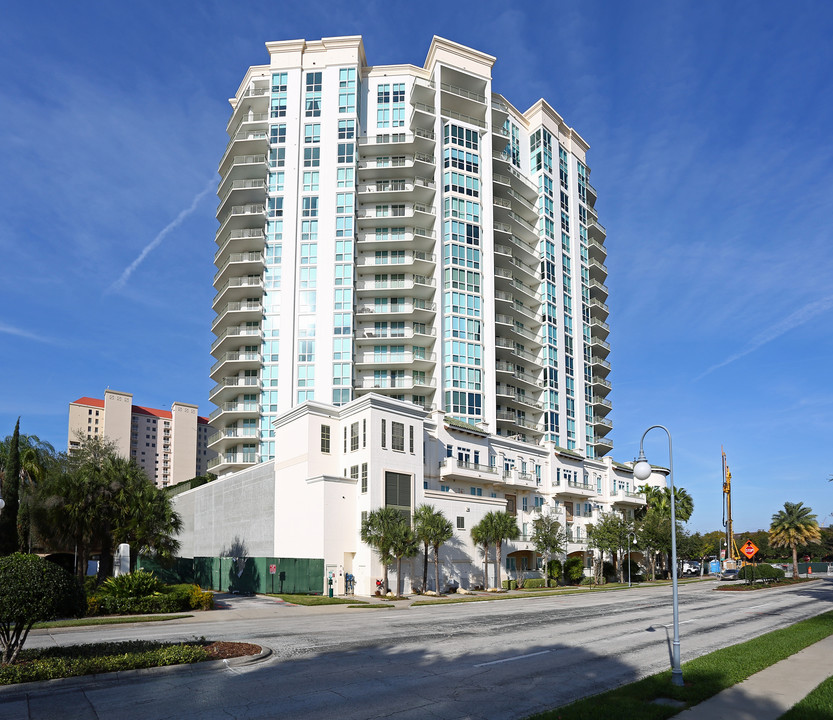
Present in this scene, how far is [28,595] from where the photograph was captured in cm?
1558

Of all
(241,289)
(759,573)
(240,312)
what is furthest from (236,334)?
(759,573)

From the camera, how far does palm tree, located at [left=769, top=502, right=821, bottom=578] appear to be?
80812 mm

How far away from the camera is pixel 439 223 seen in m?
80.1

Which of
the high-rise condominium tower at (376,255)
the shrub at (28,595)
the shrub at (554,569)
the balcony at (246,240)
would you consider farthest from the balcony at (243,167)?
the shrub at (28,595)

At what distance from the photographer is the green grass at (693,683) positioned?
42.0 feet

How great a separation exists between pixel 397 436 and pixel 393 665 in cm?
3452

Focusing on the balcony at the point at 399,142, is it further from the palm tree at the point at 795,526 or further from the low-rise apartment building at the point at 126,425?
the low-rise apartment building at the point at 126,425

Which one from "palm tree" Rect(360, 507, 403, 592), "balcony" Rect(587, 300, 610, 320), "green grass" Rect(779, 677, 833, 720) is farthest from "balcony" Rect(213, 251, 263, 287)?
"green grass" Rect(779, 677, 833, 720)

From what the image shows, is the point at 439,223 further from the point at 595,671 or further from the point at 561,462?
the point at 595,671

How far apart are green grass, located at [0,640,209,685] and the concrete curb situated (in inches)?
5.6

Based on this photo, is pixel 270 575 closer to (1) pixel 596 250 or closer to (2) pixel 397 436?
(2) pixel 397 436

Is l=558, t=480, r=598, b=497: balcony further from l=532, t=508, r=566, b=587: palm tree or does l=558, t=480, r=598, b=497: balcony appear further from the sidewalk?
the sidewalk

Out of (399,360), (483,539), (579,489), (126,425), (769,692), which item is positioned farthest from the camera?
(126,425)

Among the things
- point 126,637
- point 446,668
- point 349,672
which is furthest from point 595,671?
point 126,637
